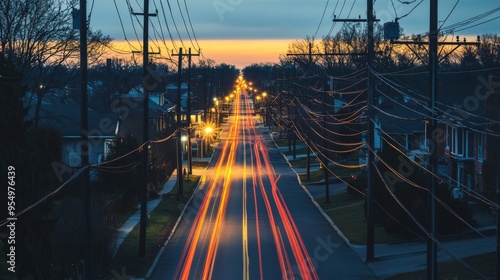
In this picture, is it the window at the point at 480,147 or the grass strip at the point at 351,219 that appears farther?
the window at the point at 480,147

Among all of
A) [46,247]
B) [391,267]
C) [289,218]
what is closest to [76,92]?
[289,218]

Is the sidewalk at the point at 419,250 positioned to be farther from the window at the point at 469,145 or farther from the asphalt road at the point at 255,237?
the window at the point at 469,145

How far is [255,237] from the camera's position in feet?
117

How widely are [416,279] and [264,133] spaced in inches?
3777

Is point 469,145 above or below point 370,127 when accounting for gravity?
below

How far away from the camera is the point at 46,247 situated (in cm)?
1777

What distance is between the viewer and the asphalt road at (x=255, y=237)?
1100 inches

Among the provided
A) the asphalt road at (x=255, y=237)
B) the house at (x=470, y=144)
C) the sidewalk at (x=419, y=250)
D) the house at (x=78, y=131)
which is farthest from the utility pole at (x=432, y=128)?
the house at (x=78, y=131)

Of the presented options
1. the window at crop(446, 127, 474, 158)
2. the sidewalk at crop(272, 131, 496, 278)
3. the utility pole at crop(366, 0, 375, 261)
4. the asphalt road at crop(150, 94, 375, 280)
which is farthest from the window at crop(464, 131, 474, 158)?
the utility pole at crop(366, 0, 375, 261)

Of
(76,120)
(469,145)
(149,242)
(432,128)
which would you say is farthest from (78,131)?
(432,128)

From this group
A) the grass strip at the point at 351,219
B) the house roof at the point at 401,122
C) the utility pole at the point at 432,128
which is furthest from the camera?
the house roof at the point at 401,122

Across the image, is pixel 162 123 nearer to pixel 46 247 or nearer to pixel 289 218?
pixel 289 218

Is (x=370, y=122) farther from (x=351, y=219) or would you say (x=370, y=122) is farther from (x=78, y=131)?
(x=78, y=131)

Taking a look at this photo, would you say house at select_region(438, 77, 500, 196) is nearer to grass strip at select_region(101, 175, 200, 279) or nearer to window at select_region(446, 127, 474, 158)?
window at select_region(446, 127, 474, 158)
